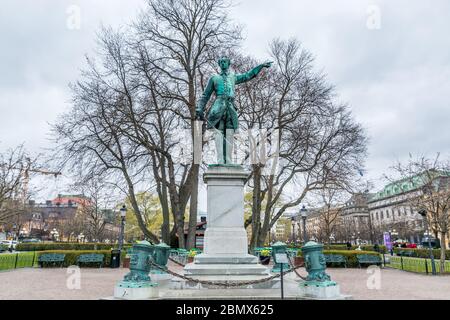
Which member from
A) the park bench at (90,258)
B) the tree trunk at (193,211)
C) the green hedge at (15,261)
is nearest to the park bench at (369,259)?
the tree trunk at (193,211)

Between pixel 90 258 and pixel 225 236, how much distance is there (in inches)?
592

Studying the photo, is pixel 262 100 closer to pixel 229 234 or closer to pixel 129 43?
pixel 129 43

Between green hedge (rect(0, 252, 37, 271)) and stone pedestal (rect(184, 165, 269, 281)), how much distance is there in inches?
577

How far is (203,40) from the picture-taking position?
72.6 feet

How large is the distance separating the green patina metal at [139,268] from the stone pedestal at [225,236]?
1200 mm

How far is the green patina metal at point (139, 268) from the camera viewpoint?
793 centimetres

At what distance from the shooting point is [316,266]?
832 centimetres

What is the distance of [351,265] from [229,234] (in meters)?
15.9

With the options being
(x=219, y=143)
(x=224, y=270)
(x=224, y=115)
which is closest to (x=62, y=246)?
(x=219, y=143)

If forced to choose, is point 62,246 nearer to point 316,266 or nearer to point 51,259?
point 51,259

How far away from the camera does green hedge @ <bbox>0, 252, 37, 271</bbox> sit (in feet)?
61.4

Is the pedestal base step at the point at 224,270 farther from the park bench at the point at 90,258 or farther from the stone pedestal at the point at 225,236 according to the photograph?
the park bench at the point at 90,258

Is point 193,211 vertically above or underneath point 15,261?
above

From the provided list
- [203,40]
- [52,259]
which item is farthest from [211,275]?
[203,40]
